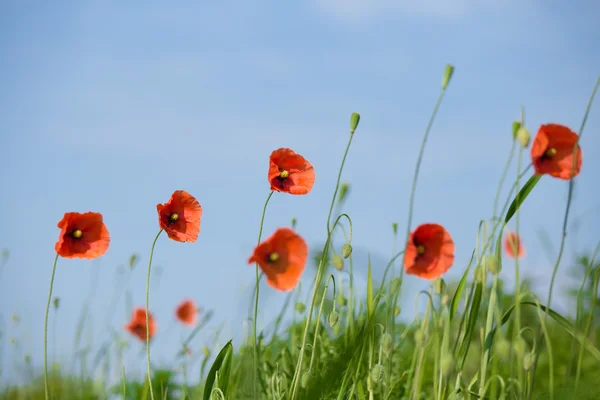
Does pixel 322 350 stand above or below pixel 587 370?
above

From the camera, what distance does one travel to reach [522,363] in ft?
4.85

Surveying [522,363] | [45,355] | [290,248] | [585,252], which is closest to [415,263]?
[290,248]

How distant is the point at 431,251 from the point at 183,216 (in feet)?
2.40

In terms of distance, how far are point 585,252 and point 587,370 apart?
117cm

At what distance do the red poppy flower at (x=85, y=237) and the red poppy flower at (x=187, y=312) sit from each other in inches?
89.7

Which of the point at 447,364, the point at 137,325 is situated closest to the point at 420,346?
the point at 447,364

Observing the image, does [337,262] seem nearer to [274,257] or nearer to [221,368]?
[274,257]

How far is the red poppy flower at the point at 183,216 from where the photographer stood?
1.89 meters

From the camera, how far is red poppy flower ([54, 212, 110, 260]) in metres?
2.03

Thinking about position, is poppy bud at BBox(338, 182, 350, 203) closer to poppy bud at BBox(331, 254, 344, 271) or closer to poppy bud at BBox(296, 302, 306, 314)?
poppy bud at BBox(331, 254, 344, 271)

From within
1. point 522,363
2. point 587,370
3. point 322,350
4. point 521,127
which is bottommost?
point 587,370

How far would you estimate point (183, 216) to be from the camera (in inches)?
75.2

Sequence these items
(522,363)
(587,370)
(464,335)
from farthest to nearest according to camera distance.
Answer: (587,370)
(464,335)
(522,363)

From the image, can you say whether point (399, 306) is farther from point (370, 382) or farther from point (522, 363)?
point (522, 363)
